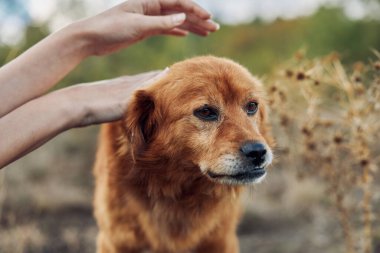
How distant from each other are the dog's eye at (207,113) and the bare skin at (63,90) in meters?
0.47

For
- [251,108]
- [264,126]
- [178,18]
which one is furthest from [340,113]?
[178,18]

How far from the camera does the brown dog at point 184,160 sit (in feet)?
10.3

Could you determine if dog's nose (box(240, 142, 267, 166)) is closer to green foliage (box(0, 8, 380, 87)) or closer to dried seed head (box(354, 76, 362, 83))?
dried seed head (box(354, 76, 362, 83))

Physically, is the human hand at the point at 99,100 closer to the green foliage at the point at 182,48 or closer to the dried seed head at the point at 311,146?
the dried seed head at the point at 311,146

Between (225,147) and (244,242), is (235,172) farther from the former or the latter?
(244,242)

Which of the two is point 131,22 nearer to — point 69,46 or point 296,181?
point 69,46

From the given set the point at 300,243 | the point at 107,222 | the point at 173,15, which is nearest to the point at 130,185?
the point at 107,222

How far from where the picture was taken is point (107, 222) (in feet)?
12.4

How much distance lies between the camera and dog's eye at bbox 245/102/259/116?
11.1 ft

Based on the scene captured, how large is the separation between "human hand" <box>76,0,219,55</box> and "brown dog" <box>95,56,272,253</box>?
0.30 m

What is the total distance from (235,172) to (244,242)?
12.9ft

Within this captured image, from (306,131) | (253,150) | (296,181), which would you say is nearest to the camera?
(253,150)

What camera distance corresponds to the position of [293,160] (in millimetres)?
5250

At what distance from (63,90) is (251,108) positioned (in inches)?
44.4
